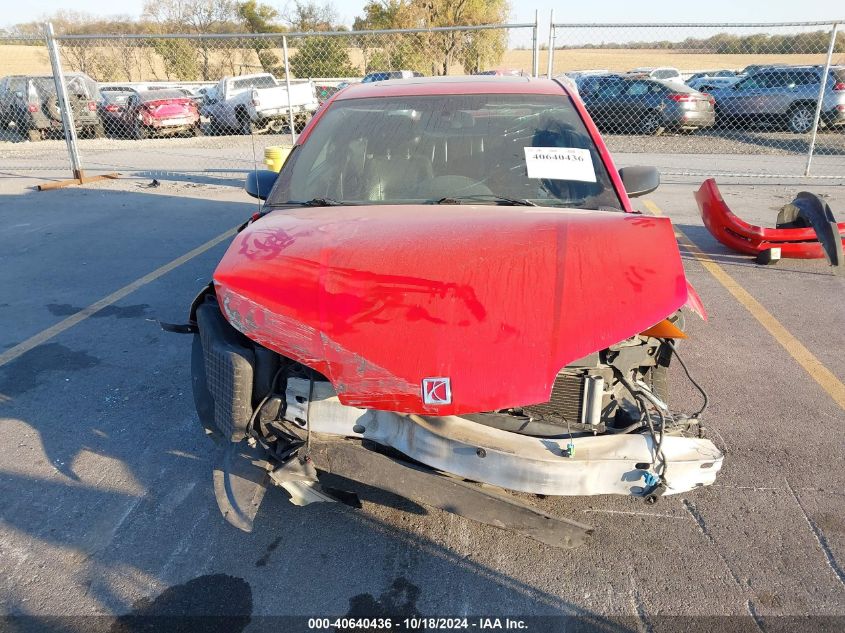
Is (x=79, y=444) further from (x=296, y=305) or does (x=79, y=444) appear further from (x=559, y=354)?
(x=559, y=354)

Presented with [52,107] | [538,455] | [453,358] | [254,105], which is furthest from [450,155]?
[52,107]

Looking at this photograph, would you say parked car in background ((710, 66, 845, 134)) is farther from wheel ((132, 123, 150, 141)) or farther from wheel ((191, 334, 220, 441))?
wheel ((191, 334, 220, 441))

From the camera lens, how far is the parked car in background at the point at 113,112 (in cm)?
1802

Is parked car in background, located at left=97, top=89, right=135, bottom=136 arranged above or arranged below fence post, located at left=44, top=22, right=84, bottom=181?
below

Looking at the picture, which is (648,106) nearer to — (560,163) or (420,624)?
(560,163)

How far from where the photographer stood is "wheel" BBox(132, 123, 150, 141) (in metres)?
17.6

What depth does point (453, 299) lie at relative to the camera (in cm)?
220

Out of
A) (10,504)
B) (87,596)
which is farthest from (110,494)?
(87,596)

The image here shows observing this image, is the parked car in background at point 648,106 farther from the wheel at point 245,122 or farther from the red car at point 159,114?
the red car at point 159,114

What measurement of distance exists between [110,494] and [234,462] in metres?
0.75

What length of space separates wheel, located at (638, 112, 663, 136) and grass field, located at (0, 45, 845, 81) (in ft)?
25.5

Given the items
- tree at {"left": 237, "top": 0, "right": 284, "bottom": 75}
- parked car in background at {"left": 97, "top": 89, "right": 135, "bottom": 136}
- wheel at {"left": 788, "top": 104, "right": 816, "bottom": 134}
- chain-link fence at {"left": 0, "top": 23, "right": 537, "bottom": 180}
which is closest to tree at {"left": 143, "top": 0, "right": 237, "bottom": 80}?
tree at {"left": 237, "top": 0, "right": 284, "bottom": 75}

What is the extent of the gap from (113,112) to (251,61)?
1945 cm

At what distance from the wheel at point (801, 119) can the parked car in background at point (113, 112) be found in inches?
693
